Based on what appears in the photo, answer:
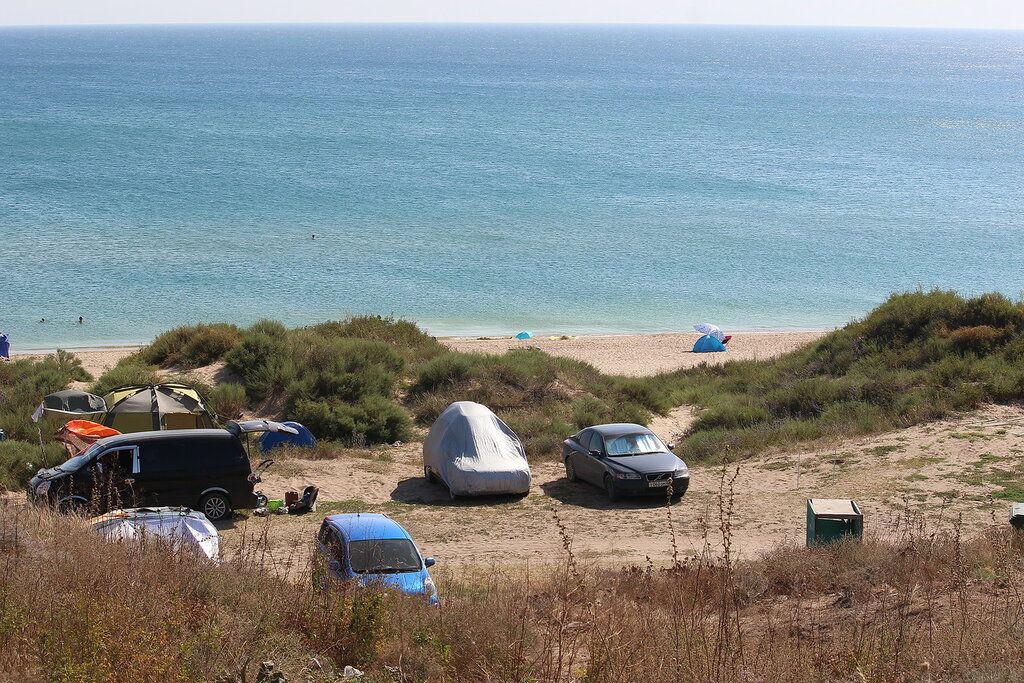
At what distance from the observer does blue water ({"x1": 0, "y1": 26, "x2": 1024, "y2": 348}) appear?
145 feet

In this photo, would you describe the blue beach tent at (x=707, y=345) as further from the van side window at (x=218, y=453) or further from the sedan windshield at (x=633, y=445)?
the van side window at (x=218, y=453)

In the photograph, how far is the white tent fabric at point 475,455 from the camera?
1627cm

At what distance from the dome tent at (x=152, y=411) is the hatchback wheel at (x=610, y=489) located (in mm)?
7865

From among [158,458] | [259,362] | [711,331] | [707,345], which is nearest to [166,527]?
[158,458]

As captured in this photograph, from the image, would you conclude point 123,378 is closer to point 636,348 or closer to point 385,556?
point 385,556

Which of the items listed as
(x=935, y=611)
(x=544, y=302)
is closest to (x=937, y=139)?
(x=544, y=302)

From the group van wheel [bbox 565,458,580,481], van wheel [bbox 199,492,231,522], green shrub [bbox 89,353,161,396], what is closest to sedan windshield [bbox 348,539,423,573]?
van wheel [bbox 199,492,231,522]

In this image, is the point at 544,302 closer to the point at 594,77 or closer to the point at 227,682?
the point at 227,682

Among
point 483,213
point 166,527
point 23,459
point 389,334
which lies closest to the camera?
point 166,527

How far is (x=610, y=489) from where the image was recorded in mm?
16141

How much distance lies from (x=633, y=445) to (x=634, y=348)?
66.4 feet

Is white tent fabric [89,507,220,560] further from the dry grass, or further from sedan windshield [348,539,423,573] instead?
sedan windshield [348,539,423,573]

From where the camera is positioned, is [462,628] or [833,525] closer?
[462,628]

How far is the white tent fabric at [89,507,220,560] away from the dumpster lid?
23.2ft
